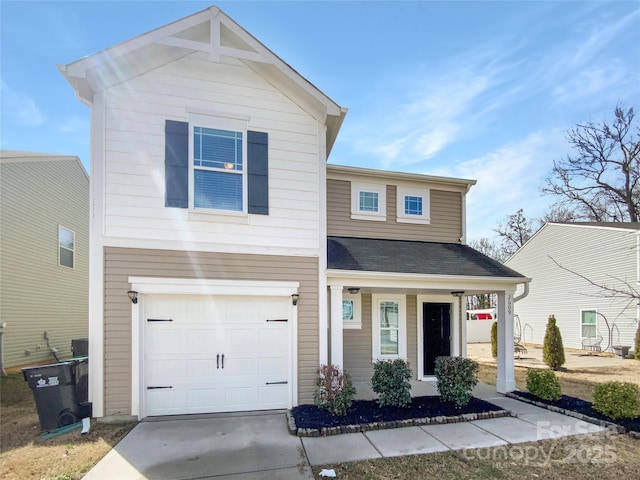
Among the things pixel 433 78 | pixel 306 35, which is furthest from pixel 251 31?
pixel 433 78

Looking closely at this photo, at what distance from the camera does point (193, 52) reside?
21.0ft

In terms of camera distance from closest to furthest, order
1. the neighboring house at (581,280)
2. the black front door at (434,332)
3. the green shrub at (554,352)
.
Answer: the black front door at (434,332), the green shrub at (554,352), the neighboring house at (581,280)

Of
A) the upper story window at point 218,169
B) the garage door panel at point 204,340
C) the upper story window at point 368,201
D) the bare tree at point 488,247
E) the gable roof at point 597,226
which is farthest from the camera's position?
the bare tree at point 488,247

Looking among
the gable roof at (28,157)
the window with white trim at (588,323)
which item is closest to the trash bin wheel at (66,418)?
the gable roof at (28,157)

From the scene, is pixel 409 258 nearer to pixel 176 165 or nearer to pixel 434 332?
pixel 434 332

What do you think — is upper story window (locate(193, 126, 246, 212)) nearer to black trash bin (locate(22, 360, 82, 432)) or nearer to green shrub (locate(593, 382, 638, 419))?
black trash bin (locate(22, 360, 82, 432))

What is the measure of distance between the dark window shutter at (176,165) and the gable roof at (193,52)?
1208mm

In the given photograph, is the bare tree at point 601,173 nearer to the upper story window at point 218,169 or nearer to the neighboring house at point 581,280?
the neighboring house at point 581,280

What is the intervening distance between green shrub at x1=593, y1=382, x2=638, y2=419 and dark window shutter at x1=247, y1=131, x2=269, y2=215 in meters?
6.63

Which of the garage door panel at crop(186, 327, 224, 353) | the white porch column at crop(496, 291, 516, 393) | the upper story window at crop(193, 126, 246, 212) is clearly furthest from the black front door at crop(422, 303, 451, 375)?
the upper story window at crop(193, 126, 246, 212)

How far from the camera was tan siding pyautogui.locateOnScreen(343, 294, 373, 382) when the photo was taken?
858 centimetres

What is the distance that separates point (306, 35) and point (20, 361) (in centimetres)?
1200

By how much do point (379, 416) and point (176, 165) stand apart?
5471 millimetres

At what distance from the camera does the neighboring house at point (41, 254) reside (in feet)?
33.1
